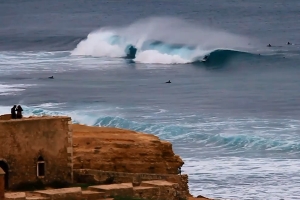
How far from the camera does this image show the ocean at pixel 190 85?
128ft

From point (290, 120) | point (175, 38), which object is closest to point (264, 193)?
point (290, 120)

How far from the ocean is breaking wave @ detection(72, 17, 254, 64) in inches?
3.6

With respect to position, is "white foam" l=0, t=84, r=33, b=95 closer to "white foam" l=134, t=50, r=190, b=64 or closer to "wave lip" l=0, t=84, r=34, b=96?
"wave lip" l=0, t=84, r=34, b=96

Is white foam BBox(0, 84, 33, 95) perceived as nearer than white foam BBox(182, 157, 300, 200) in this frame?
No

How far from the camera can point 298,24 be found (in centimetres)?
10819

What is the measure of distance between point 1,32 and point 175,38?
22.4 m

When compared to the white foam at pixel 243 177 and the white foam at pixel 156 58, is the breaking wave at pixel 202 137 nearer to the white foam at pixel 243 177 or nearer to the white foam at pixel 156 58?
the white foam at pixel 243 177

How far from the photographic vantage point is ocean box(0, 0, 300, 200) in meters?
39.0

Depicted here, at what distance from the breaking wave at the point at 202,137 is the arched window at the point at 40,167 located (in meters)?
15.7

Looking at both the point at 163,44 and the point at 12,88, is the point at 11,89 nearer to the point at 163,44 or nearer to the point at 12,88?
the point at 12,88

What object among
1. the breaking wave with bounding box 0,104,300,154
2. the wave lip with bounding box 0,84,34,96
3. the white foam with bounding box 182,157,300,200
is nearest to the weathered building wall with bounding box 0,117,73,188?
the white foam with bounding box 182,157,300,200

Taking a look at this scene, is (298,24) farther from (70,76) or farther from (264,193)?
(264,193)

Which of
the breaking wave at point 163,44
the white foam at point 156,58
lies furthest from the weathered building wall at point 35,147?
the white foam at point 156,58

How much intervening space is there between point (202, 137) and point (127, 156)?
16.1 metres
